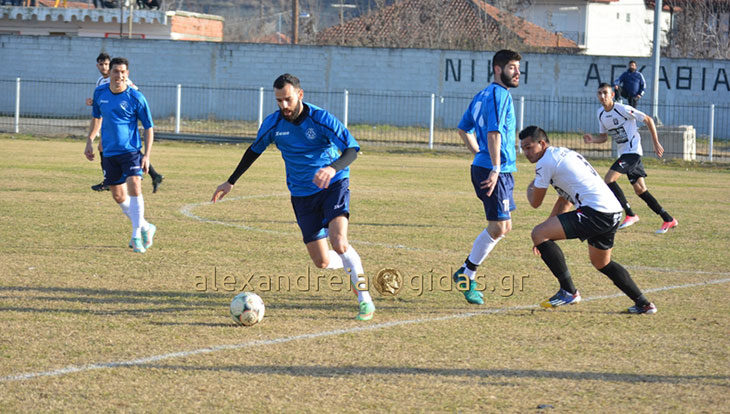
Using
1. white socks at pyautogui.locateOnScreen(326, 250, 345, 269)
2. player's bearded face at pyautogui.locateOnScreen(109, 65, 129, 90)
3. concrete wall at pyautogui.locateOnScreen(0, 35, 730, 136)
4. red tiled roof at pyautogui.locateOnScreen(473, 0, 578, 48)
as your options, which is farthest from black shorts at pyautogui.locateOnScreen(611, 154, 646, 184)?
red tiled roof at pyautogui.locateOnScreen(473, 0, 578, 48)

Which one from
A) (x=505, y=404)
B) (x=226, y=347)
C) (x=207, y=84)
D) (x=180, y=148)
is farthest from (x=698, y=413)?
(x=207, y=84)

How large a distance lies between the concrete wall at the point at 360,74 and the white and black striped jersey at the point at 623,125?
2309cm

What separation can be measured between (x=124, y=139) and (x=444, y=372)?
5.77 meters

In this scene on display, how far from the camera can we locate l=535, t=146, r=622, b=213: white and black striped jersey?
735 centimetres

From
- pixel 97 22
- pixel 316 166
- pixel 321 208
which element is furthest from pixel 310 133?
pixel 97 22

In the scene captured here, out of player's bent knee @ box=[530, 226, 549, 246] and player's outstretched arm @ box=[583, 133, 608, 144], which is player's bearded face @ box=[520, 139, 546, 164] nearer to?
player's bent knee @ box=[530, 226, 549, 246]

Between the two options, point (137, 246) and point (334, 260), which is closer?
point (334, 260)

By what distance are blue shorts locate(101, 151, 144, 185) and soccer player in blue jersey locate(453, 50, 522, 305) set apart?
13.6 ft

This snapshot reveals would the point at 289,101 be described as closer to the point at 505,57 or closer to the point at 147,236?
the point at 505,57

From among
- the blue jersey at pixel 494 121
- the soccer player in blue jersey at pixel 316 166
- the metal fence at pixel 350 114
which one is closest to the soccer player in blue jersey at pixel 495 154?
the blue jersey at pixel 494 121

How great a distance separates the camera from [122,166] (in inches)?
406

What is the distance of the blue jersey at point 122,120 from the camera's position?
33.8 feet

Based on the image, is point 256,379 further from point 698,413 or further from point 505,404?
point 698,413

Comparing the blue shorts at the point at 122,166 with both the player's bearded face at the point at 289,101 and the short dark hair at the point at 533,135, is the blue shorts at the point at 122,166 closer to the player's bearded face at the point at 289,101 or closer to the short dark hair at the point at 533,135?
the player's bearded face at the point at 289,101
